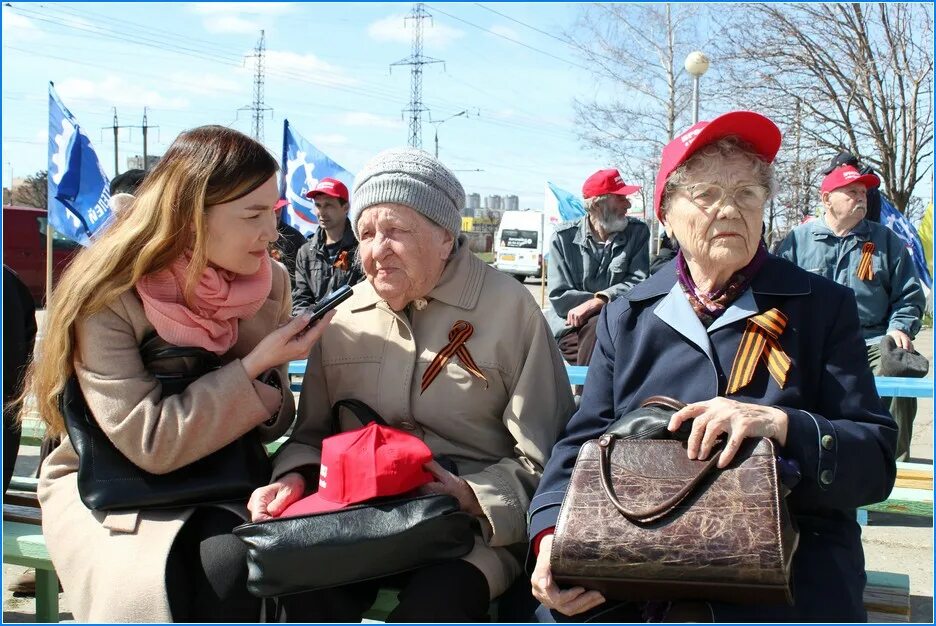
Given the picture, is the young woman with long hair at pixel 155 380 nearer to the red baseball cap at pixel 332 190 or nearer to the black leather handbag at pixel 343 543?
the black leather handbag at pixel 343 543

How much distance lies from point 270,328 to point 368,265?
0.41 meters

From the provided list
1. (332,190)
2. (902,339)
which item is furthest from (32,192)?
(902,339)

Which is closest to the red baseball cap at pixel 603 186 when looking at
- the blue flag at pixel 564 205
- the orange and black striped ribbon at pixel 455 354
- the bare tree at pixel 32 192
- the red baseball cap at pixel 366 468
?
the orange and black striped ribbon at pixel 455 354

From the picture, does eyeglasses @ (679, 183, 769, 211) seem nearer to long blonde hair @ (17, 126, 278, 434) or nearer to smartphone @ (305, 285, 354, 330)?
smartphone @ (305, 285, 354, 330)

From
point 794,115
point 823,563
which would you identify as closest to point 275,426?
point 823,563

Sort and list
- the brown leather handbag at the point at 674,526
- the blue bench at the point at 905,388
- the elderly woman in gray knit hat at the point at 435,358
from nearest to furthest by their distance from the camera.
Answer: the brown leather handbag at the point at 674,526, the elderly woman in gray knit hat at the point at 435,358, the blue bench at the point at 905,388

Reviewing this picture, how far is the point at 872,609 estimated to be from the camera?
2639 mm

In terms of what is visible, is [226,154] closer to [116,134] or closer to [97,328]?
[97,328]

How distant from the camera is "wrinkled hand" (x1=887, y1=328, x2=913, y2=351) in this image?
5270 mm

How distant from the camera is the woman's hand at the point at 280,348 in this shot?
2539mm

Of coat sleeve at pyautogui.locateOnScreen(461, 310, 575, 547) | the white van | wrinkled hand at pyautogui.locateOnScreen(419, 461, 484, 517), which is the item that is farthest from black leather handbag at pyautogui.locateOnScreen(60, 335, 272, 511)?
the white van

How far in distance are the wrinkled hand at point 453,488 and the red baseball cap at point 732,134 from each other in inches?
41.7

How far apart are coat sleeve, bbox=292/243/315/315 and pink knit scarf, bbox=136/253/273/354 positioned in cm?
402

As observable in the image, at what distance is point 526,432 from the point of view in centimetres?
261
